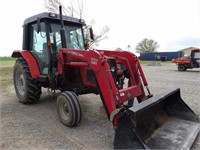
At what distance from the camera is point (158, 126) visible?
349 cm

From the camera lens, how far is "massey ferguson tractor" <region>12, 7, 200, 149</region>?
9.77ft

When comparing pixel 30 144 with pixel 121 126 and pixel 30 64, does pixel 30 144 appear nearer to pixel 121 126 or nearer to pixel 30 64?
pixel 121 126

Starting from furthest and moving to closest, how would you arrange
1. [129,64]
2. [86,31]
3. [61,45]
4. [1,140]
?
[86,31]
[61,45]
[129,64]
[1,140]

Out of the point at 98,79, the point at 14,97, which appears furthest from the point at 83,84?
the point at 14,97

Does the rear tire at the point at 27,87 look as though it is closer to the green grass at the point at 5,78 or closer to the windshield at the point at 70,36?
the windshield at the point at 70,36

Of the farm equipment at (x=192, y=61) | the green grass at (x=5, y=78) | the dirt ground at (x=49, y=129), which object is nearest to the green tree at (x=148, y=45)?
the farm equipment at (x=192, y=61)

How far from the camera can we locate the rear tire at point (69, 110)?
3.71 meters

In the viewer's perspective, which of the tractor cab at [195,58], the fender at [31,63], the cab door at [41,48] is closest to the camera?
the cab door at [41,48]

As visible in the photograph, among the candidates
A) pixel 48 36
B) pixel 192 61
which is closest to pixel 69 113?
pixel 48 36

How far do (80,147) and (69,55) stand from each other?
206cm

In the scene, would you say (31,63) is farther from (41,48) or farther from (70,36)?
(70,36)

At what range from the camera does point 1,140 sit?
3439mm

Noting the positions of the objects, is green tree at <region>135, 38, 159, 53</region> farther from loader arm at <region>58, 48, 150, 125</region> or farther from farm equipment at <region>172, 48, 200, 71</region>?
loader arm at <region>58, 48, 150, 125</region>

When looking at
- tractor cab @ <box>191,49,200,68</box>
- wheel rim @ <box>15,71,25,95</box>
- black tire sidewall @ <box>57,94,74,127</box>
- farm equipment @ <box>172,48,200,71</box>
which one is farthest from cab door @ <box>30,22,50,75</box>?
tractor cab @ <box>191,49,200,68</box>
